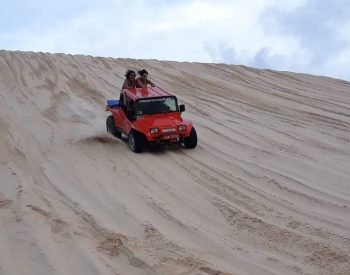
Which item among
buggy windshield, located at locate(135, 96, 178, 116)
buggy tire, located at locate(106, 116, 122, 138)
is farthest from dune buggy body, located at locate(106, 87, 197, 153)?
buggy tire, located at locate(106, 116, 122, 138)

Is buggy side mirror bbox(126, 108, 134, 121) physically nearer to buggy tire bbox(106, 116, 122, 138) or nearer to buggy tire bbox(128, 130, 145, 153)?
buggy tire bbox(128, 130, 145, 153)

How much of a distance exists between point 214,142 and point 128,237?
5.97m

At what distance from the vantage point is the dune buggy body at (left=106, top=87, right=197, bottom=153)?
1233 cm

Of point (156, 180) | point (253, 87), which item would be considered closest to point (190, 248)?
point (156, 180)

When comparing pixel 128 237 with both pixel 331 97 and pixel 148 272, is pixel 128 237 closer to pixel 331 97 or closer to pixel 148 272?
pixel 148 272

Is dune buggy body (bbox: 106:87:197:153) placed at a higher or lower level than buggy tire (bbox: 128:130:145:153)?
higher

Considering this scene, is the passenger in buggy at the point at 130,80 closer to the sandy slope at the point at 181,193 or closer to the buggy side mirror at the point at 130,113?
the buggy side mirror at the point at 130,113

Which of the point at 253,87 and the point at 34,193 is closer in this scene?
the point at 34,193

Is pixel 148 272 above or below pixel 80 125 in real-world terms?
below

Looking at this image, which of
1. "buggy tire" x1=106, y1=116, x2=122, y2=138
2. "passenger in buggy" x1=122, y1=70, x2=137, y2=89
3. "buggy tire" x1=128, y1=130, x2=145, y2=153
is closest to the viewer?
"buggy tire" x1=128, y1=130, x2=145, y2=153

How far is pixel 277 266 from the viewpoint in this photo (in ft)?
22.6

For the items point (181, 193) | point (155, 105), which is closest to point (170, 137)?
point (155, 105)

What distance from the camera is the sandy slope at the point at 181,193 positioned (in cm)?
711

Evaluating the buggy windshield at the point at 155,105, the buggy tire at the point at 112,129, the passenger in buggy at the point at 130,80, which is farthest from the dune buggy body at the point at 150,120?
the passenger in buggy at the point at 130,80
